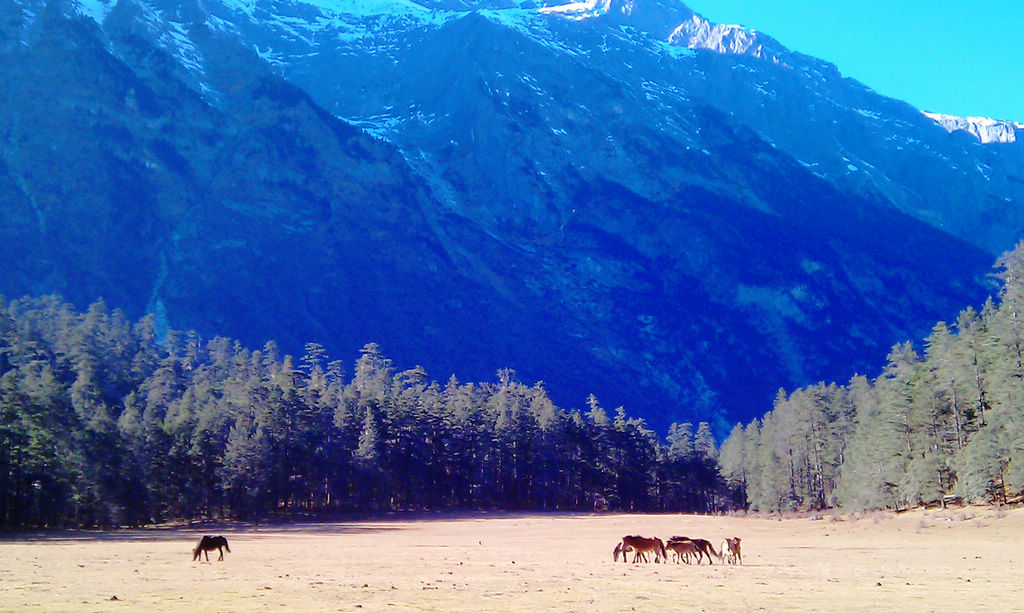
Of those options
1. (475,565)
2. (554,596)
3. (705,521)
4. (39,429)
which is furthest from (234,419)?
(554,596)

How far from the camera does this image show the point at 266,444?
67.7 m

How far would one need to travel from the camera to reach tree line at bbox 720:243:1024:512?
4847 cm

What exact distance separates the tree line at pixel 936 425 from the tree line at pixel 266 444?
2528cm

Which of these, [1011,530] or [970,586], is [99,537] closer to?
[970,586]

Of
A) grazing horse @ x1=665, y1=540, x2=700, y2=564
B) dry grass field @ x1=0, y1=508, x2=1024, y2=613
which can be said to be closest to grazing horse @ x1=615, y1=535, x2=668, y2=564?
grazing horse @ x1=665, y1=540, x2=700, y2=564

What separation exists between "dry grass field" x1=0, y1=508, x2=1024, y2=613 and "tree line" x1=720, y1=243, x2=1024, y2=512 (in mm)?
3936

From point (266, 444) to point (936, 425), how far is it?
170 feet

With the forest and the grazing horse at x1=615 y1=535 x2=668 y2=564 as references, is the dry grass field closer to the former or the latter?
the grazing horse at x1=615 y1=535 x2=668 y2=564

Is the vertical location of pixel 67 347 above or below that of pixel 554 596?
above

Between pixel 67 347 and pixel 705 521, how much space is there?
69.4m

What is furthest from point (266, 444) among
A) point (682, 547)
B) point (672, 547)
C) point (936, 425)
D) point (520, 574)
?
point (936, 425)

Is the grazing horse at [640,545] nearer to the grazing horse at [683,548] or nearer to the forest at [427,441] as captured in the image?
the grazing horse at [683,548]

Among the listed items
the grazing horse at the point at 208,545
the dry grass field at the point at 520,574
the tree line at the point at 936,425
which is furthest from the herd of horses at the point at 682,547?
the tree line at the point at 936,425

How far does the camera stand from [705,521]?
6181 centimetres
